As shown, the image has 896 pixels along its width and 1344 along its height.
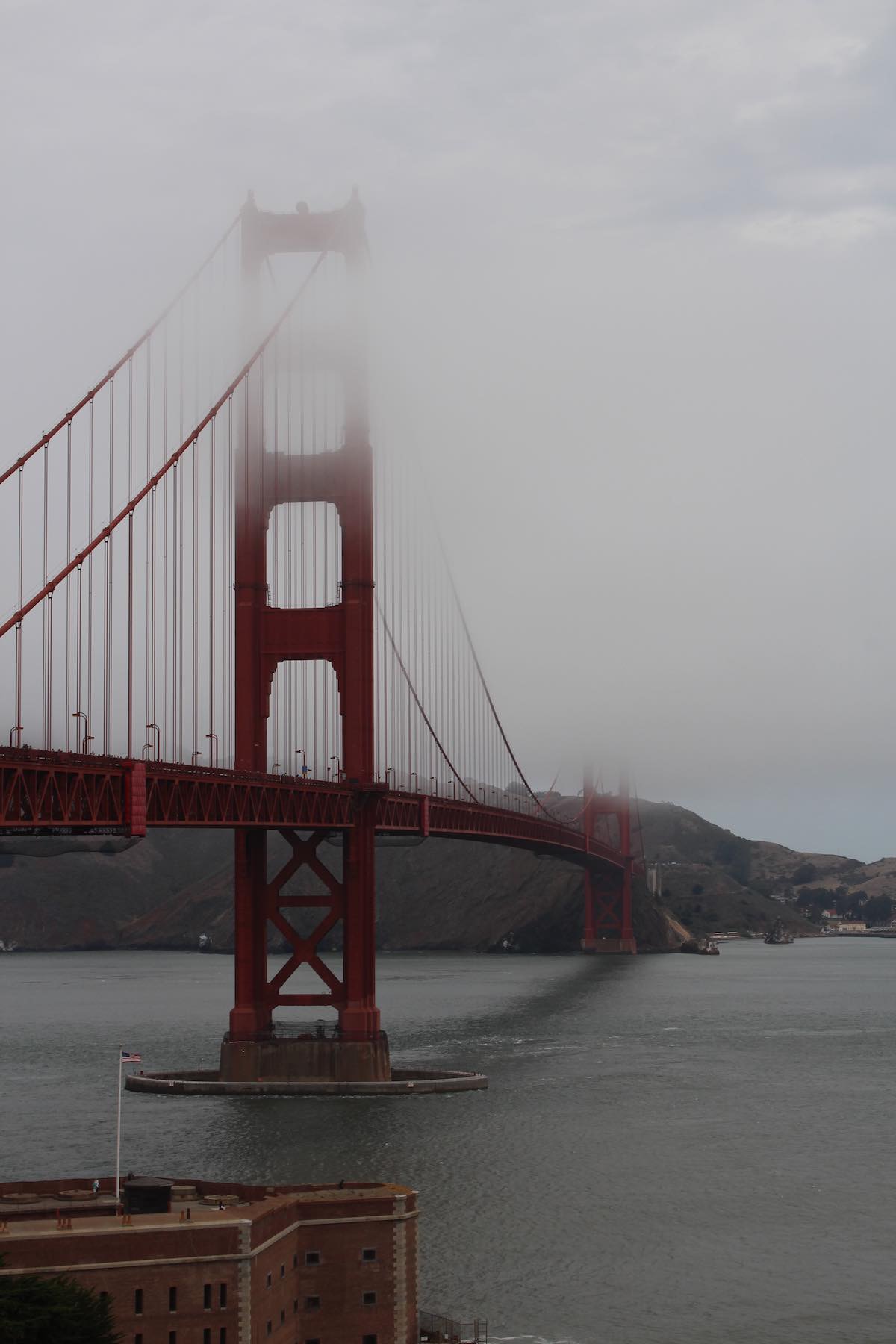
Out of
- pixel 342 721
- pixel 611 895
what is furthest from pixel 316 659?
pixel 611 895

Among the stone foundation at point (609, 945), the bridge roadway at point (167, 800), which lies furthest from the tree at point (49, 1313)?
the stone foundation at point (609, 945)

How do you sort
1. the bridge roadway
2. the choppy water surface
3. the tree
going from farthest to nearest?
the bridge roadway < the choppy water surface < the tree

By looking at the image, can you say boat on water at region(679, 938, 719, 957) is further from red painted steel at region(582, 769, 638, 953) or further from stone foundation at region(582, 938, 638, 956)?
stone foundation at region(582, 938, 638, 956)

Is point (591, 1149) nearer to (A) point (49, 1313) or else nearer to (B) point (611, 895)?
(A) point (49, 1313)

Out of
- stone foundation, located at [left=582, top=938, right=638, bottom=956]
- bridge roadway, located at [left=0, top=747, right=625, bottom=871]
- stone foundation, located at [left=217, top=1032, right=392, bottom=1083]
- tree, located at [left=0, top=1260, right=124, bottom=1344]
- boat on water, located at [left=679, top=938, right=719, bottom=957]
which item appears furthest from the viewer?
boat on water, located at [left=679, top=938, right=719, bottom=957]

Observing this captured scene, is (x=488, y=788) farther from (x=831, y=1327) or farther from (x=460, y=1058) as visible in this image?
(x=831, y=1327)

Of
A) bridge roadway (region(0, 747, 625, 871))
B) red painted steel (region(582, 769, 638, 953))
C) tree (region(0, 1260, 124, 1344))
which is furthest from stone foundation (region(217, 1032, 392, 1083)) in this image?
Answer: red painted steel (region(582, 769, 638, 953))

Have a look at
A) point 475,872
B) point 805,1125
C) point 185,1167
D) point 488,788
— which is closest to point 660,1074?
point 805,1125
